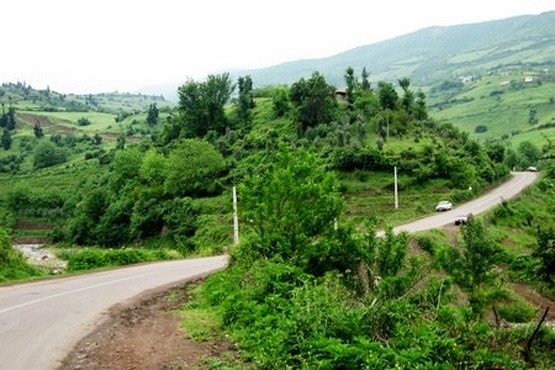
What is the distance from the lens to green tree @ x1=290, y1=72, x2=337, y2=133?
244 ft

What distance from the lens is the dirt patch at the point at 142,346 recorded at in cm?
1165

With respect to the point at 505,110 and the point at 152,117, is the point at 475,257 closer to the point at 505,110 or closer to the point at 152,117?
the point at 152,117

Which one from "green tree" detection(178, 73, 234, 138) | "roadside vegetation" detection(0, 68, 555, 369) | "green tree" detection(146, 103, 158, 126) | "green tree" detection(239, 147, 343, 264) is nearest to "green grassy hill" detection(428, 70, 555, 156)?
"roadside vegetation" detection(0, 68, 555, 369)

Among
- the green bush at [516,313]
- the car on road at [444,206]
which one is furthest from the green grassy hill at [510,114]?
the green bush at [516,313]

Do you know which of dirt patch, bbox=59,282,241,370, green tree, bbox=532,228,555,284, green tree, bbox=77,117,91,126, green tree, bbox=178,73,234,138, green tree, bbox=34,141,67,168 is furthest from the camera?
green tree, bbox=77,117,91,126

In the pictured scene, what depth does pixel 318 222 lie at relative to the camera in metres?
20.0

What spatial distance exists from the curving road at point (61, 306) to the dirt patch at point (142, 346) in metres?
0.37

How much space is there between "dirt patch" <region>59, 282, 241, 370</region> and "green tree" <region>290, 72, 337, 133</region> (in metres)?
59.6

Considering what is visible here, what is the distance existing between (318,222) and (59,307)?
839cm

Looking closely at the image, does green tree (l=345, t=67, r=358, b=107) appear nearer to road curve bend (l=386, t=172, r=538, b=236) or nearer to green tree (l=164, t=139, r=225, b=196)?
green tree (l=164, t=139, r=225, b=196)

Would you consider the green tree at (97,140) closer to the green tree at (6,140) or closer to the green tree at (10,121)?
the green tree at (6,140)

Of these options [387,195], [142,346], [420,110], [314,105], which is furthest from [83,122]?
[142,346]

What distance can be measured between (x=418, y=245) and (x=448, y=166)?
98.4ft

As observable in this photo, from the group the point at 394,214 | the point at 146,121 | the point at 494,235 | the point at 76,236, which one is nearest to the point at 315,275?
the point at 494,235
